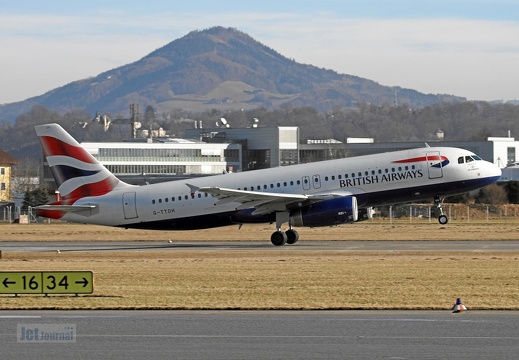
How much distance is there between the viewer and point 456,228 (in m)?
68.1

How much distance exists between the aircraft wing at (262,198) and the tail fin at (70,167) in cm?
534

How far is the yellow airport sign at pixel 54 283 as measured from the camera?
96.5ft

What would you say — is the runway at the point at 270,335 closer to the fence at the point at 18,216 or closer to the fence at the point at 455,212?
the fence at the point at 455,212

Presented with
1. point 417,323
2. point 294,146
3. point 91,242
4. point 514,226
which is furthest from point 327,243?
point 294,146

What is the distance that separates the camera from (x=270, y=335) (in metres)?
22.1

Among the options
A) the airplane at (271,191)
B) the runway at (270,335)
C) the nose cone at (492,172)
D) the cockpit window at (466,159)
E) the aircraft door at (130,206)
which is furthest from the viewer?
the aircraft door at (130,206)

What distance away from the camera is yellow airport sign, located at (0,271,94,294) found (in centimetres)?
2942

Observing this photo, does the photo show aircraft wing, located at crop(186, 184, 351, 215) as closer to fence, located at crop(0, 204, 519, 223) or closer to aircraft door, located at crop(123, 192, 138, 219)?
aircraft door, located at crop(123, 192, 138, 219)

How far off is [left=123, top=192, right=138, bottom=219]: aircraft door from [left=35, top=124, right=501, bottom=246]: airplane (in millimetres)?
51

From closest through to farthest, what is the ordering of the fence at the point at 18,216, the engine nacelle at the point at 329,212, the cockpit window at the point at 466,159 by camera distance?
the engine nacelle at the point at 329,212
the cockpit window at the point at 466,159
the fence at the point at 18,216

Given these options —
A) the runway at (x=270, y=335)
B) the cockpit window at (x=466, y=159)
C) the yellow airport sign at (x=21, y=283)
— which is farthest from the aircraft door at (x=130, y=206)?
the runway at (x=270, y=335)

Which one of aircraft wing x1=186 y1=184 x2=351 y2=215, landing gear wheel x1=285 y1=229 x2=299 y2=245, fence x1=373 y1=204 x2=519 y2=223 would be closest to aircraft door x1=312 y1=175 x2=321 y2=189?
aircraft wing x1=186 y1=184 x2=351 y2=215

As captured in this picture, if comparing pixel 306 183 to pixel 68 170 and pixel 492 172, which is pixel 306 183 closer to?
pixel 492 172

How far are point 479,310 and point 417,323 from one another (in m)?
3.07
